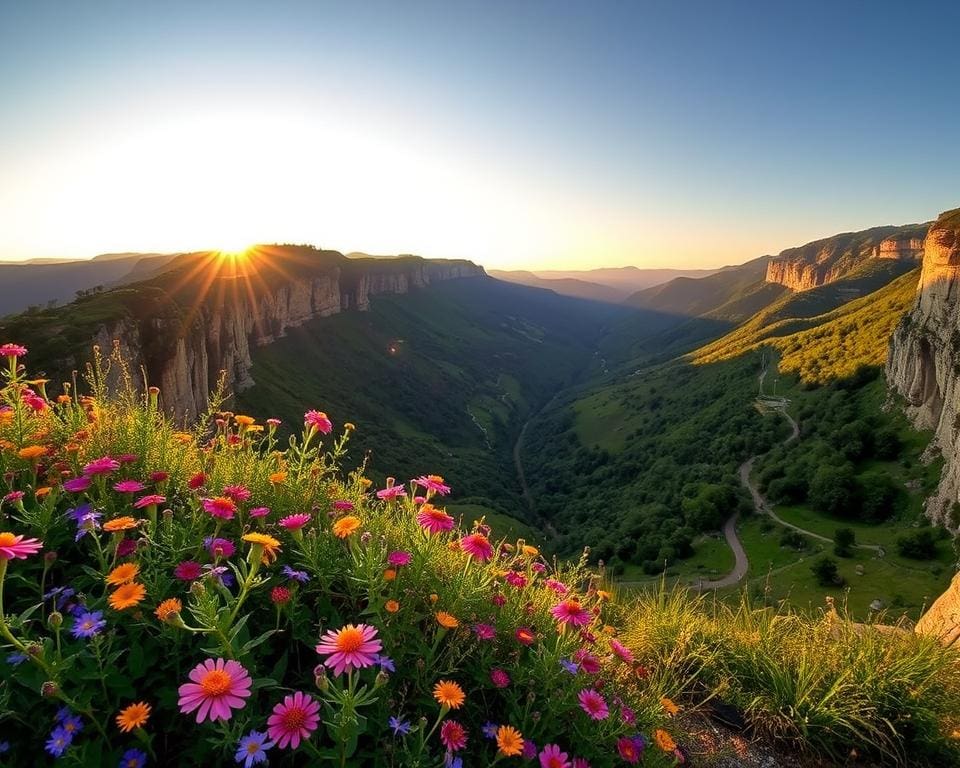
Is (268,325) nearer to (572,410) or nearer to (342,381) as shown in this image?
(342,381)

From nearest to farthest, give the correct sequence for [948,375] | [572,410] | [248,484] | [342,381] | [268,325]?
1. [248,484]
2. [948,375]
3. [268,325]
4. [342,381]
5. [572,410]

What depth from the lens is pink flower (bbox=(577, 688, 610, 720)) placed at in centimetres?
317

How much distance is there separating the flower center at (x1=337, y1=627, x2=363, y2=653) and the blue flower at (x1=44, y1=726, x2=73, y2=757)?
125 cm

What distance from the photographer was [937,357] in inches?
1879

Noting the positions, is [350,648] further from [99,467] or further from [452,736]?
[99,467]

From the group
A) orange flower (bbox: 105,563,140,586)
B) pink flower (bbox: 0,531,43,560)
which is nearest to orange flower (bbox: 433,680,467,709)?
orange flower (bbox: 105,563,140,586)

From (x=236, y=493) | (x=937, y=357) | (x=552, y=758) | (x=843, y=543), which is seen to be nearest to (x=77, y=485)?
(x=236, y=493)

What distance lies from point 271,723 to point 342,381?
11077 cm

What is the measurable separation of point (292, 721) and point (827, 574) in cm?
4525

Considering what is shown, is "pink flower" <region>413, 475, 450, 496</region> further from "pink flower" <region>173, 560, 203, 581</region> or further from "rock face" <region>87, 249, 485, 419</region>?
"rock face" <region>87, 249, 485, 419</region>

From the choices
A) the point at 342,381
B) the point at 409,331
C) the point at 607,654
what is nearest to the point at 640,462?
the point at 342,381

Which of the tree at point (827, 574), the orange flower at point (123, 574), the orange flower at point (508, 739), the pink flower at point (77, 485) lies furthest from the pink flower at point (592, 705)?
the tree at point (827, 574)

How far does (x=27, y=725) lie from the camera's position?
2.55 m

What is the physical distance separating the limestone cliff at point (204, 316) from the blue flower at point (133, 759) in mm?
2549
